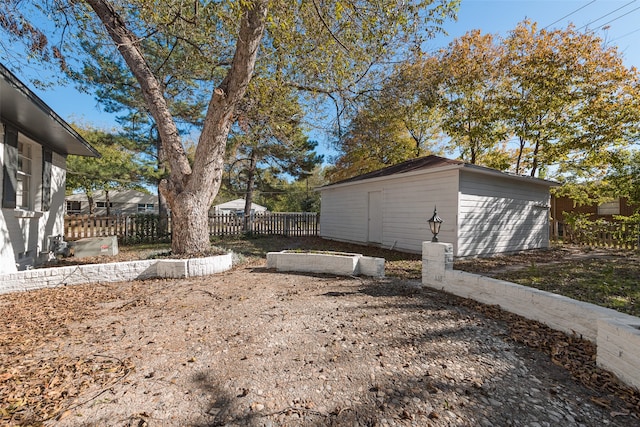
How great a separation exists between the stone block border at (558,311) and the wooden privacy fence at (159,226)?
1113 cm

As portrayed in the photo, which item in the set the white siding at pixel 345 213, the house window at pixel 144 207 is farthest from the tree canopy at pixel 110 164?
the house window at pixel 144 207

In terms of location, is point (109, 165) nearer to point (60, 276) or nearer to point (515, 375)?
point (60, 276)

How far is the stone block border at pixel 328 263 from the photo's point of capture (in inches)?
223

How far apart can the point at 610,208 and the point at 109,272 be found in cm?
2589

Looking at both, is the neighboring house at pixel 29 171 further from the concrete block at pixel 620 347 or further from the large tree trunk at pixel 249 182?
the large tree trunk at pixel 249 182

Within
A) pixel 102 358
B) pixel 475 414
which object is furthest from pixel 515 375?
pixel 102 358

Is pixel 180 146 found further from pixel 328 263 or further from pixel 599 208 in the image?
pixel 599 208

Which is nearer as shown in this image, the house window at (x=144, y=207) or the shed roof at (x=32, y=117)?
the shed roof at (x=32, y=117)

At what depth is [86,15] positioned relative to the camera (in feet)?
19.5

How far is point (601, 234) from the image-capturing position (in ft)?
35.1

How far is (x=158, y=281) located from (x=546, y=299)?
6.01 metres

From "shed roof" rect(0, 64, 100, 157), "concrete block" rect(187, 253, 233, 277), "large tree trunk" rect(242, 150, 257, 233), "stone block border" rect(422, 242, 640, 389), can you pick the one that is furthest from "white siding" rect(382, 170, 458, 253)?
"shed roof" rect(0, 64, 100, 157)

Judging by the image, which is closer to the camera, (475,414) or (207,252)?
(475,414)

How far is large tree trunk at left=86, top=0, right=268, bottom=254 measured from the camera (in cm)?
564
